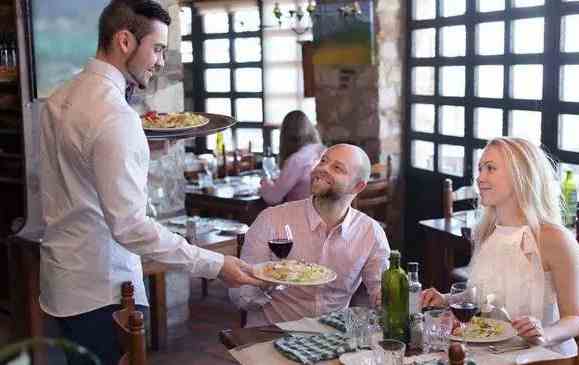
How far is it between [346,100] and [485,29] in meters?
1.29

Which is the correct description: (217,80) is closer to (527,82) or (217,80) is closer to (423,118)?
(423,118)

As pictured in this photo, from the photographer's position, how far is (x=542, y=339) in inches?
79.7

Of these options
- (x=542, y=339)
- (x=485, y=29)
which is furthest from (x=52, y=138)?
(x=485, y=29)

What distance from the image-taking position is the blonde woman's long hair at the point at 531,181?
7.84 feet

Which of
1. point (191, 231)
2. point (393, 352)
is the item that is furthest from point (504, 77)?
point (393, 352)

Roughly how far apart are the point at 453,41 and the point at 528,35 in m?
0.77

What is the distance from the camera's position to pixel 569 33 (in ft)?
15.0

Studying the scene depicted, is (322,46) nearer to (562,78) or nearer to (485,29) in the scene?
(485,29)

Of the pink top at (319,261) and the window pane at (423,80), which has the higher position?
the window pane at (423,80)

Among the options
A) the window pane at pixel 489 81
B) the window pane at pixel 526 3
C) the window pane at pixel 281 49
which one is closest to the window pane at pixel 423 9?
the window pane at pixel 489 81

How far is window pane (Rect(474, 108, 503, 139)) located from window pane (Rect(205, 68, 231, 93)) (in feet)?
11.9

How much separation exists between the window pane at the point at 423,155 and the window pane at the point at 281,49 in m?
1.96

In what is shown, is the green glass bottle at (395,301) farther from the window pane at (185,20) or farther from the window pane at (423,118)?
the window pane at (185,20)

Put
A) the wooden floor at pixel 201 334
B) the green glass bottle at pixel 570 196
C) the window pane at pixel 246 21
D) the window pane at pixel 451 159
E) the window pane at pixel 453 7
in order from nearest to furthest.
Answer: the green glass bottle at pixel 570 196 < the wooden floor at pixel 201 334 < the window pane at pixel 453 7 < the window pane at pixel 451 159 < the window pane at pixel 246 21
